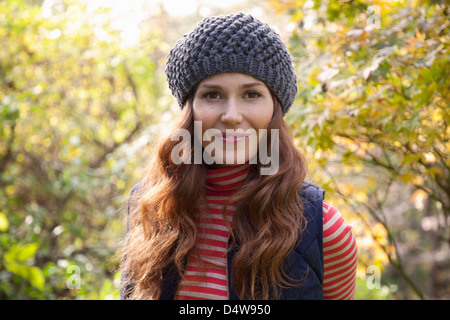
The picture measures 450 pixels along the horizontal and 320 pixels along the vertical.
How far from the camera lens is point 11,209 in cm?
388

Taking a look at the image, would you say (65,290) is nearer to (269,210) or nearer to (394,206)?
(269,210)

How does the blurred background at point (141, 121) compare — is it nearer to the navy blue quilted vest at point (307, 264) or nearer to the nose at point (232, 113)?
the nose at point (232, 113)

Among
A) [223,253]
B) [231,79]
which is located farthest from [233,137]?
[223,253]

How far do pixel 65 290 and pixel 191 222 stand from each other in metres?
2.62

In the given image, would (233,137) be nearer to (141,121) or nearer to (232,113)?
(232,113)

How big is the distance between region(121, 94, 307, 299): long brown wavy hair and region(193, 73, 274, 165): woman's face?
0.26ft

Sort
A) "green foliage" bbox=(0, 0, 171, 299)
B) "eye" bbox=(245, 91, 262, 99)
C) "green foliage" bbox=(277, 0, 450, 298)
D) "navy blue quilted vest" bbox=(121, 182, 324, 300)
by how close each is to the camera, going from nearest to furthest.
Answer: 1. "navy blue quilted vest" bbox=(121, 182, 324, 300)
2. "eye" bbox=(245, 91, 262, 99)
3. "green foliage" bbox=(277, 0, 450, 298)
4. "green foliage" bbox=(0, 0, 171, 299)

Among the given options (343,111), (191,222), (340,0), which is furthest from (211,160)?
(340,0)

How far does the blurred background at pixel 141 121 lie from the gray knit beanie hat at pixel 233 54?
1.15ft

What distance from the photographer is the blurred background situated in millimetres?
2031

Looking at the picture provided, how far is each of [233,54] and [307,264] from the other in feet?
2.51

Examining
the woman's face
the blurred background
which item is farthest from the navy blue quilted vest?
the blurred background

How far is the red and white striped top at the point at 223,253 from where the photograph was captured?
1447 mm

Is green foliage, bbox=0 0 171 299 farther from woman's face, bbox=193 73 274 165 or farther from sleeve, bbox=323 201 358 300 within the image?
sleeve, bbox=323 201 358 300
